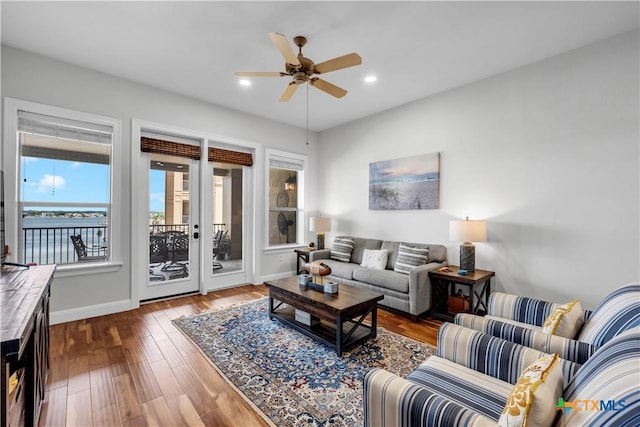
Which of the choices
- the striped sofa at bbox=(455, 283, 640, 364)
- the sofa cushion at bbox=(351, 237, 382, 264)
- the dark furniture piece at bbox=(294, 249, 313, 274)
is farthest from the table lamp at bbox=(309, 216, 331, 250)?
the striped sofa at bbox=(455, 283, 640, 364)

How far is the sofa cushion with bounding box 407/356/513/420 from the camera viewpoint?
51.1 inches

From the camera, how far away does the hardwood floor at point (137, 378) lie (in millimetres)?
1811

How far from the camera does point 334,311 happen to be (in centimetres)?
252

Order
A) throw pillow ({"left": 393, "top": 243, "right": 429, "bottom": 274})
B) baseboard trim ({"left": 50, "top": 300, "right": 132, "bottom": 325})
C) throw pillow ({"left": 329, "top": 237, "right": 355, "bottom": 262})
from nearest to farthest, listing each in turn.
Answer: baseboard trim ({"left": 50, "top": 300, "right": 132, "bottom": 325}) → throw pillow ({"left": 393, "top": 243, "right": 429, "bottom": 274}) → throw pillow ({"left": 329, "top": 237, "right": 355, "bottom": 262})

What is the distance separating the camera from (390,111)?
4.62 m

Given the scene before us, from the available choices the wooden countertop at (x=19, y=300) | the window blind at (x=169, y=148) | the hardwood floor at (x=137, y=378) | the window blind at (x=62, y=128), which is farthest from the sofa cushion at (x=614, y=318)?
the window blind at (x=62, y=128)

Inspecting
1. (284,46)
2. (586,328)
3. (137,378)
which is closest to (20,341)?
(137,378)

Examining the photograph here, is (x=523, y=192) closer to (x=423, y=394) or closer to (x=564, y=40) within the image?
(x=564, y=40)

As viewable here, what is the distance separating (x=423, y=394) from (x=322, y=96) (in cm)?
385

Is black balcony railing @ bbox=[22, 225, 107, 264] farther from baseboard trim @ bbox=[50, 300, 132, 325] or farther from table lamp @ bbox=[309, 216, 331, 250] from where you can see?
table lamp @ bbox=[309, 216, 331, 250]

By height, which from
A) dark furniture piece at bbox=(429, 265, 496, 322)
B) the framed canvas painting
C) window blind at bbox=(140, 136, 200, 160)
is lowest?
dark furniture piece at bbox=(429, 265, 496, 322)

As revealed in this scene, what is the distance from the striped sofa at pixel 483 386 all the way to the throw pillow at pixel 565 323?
39 cm

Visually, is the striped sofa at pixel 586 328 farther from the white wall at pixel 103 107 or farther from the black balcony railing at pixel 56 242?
the black balcony railing at pixel 56 242

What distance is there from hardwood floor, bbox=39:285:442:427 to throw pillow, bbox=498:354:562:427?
57.2 inches
